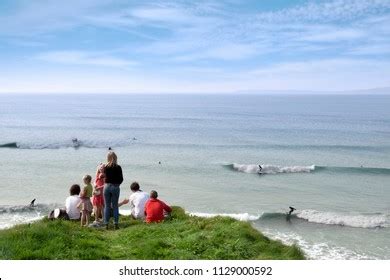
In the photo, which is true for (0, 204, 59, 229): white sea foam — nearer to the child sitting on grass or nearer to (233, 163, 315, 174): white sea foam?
the child sitting on grass

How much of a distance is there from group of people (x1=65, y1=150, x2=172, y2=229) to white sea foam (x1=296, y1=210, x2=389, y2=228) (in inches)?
553

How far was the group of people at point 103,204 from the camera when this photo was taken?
11.4m

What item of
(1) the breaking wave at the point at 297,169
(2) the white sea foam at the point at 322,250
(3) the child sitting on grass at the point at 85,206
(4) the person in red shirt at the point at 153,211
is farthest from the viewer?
(1) the breaking wave at the point at 297,169

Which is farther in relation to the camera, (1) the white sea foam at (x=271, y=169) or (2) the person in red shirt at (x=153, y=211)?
(1) the white sea foam at (x=271, y=169)

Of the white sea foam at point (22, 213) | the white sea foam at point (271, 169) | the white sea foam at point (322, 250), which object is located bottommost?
the white sea foam at point (22, 213)

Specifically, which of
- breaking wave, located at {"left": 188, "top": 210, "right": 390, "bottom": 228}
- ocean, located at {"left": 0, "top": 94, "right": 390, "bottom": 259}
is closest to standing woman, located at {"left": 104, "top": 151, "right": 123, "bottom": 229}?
ocean, located at {"left": 0, "top": 94, "right": 390, "bottom": 259}

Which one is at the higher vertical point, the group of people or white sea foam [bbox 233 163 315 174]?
the group of people

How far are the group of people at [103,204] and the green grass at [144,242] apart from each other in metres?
0.58

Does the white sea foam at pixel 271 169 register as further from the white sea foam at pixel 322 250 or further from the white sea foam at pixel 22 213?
the white sea foam at pixel 22 213

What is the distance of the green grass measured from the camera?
27.2ft

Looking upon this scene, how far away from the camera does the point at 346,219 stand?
942 inches

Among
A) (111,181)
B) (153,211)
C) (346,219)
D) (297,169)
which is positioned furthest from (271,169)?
(111,181)

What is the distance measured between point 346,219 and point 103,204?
54.6 feet

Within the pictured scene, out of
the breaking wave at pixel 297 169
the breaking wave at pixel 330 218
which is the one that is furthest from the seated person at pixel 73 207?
the breaking wave at pixel 297 169
